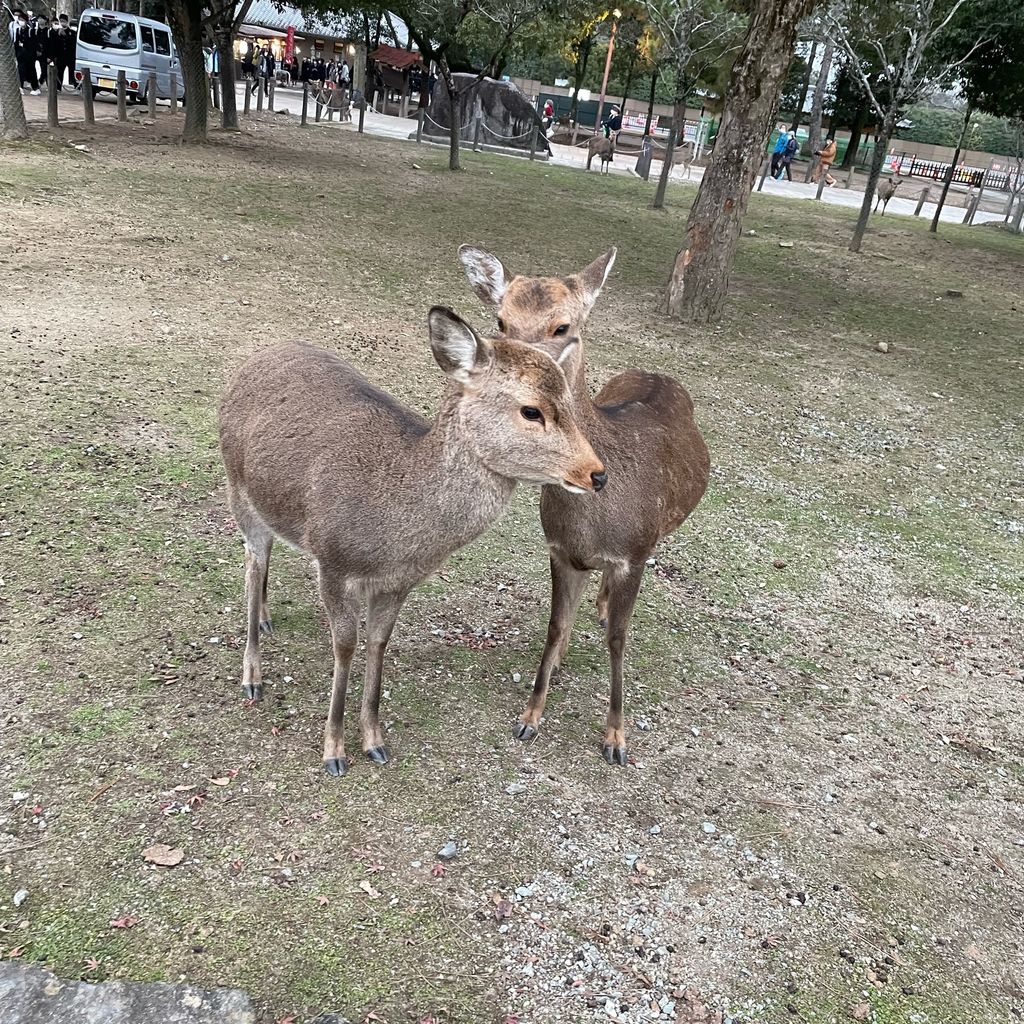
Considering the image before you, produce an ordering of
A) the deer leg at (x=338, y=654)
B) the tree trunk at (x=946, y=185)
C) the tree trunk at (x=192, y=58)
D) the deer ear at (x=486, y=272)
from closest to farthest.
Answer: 1. the deer leg at (x=338, y=654)
2. the deer ear at (x=486, y=272)
3. the tree trunk at (x=192, y=58)
4. the tree trunk at (x=946, y=185)

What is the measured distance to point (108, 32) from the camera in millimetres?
20766

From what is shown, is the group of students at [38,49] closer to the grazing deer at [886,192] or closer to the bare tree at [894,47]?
the bare tree at [894,47]

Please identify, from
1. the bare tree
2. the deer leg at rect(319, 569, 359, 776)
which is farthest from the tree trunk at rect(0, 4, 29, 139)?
the deer leg at rect(319, 569, 359, 776)

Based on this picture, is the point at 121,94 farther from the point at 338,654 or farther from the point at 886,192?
the point at 338,654

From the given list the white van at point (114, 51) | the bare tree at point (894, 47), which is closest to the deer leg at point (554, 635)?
the bare tree at point (894, 47)

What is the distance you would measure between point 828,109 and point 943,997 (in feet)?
159

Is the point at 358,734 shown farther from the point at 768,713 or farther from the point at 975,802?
the point at 975,802

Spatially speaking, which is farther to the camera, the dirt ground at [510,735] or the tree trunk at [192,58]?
the tree trunk at [192,58]

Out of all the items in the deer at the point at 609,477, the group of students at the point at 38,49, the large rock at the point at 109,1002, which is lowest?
the large rock at the point at 109,1002

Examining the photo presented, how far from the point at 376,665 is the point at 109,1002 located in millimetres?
1356

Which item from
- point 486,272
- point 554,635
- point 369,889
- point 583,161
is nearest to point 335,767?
point 369,889

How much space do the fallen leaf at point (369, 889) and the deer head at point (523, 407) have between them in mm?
1453

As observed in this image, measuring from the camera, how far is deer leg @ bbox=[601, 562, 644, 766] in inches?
139

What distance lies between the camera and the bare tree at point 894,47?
14742 mm
